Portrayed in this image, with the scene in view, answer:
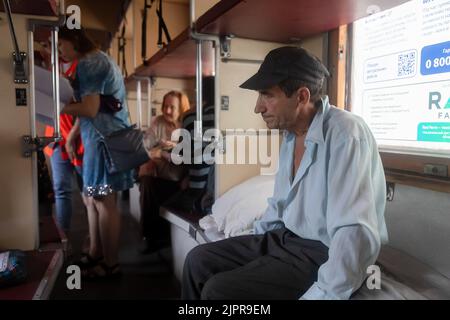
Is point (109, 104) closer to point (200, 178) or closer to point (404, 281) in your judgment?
point (200, 178)

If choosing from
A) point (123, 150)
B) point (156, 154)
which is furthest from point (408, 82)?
point (156, 154)

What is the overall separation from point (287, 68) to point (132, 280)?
4.98 ft

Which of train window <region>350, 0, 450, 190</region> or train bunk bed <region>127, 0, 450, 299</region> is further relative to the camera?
train window <region>350, 0, 450, 190</region>

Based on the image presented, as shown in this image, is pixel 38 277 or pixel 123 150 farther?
pixel 123 150

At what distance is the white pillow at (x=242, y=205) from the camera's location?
1544 mm

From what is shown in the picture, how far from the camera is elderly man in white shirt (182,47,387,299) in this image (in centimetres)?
91

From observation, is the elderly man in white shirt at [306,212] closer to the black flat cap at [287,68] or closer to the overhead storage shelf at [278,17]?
the black flat cap at [287,68]

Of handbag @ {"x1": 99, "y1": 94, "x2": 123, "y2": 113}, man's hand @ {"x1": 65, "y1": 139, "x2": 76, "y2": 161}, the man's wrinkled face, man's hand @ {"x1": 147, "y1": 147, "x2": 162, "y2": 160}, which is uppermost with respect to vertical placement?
handbag @ {"x1": 99, "y1": 94, "x2": 123, "y2": 113}

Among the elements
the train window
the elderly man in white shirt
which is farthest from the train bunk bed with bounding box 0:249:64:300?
the train window

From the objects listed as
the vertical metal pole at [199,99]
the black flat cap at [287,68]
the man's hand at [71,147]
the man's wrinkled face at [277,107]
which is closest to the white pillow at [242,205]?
the vertical metal pole at [199,99]

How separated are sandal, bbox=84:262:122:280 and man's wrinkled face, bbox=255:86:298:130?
1383 mm

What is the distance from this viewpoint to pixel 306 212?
114 cm

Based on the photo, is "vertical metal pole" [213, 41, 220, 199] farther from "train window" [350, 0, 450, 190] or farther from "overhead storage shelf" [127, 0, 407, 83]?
"train window" [350, 0, 450, 190]
